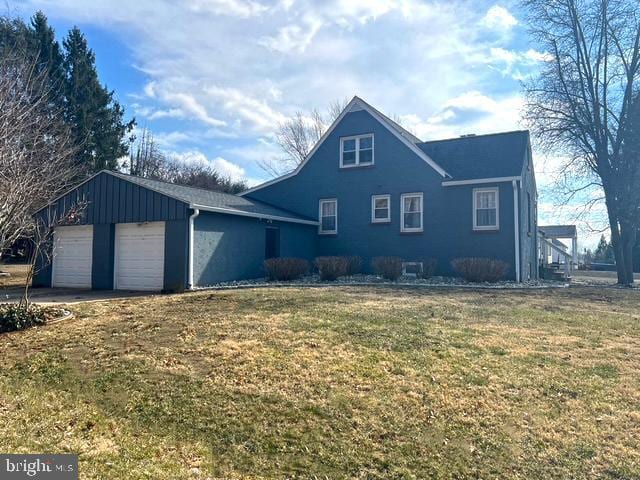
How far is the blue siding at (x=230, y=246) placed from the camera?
14047 mm

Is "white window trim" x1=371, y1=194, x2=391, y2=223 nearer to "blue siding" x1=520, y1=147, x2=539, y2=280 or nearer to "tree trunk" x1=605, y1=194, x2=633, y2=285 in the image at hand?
"blue siding" x1=520, y1=147, x2=539, y2=280

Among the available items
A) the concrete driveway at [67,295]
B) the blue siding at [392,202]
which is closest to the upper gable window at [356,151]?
the blue siding at [392,202]

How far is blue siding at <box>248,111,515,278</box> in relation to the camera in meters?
16.9

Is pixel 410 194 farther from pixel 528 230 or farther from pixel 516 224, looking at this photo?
pixel 528 230

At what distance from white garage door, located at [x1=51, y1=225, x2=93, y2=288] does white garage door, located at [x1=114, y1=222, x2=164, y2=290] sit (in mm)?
1356

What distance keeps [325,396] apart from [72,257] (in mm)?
14579

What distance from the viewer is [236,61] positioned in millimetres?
16094

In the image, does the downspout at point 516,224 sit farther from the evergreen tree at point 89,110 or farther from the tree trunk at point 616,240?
the evergreen tree at point 89,110

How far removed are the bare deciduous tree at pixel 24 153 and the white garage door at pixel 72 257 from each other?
128 cm

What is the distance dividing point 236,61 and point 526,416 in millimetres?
15293

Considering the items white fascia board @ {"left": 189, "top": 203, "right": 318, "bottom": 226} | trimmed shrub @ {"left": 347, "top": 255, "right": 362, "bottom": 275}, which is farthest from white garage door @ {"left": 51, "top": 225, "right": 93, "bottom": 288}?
trimmed shrub @ {"left": 347, "top": 255, "right": 362, "bottom": 275}

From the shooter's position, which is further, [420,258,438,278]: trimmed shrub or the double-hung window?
the double-hung window

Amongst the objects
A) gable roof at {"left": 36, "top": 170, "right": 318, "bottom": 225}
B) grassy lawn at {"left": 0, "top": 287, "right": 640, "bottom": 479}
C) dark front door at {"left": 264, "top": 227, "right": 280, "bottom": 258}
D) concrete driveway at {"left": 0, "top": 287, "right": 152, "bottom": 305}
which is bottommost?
grassy lawn at {"left": 0, "top": 287, "right": 640, "bottom": 479}

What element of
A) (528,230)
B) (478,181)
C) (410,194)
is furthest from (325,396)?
(528,230)
